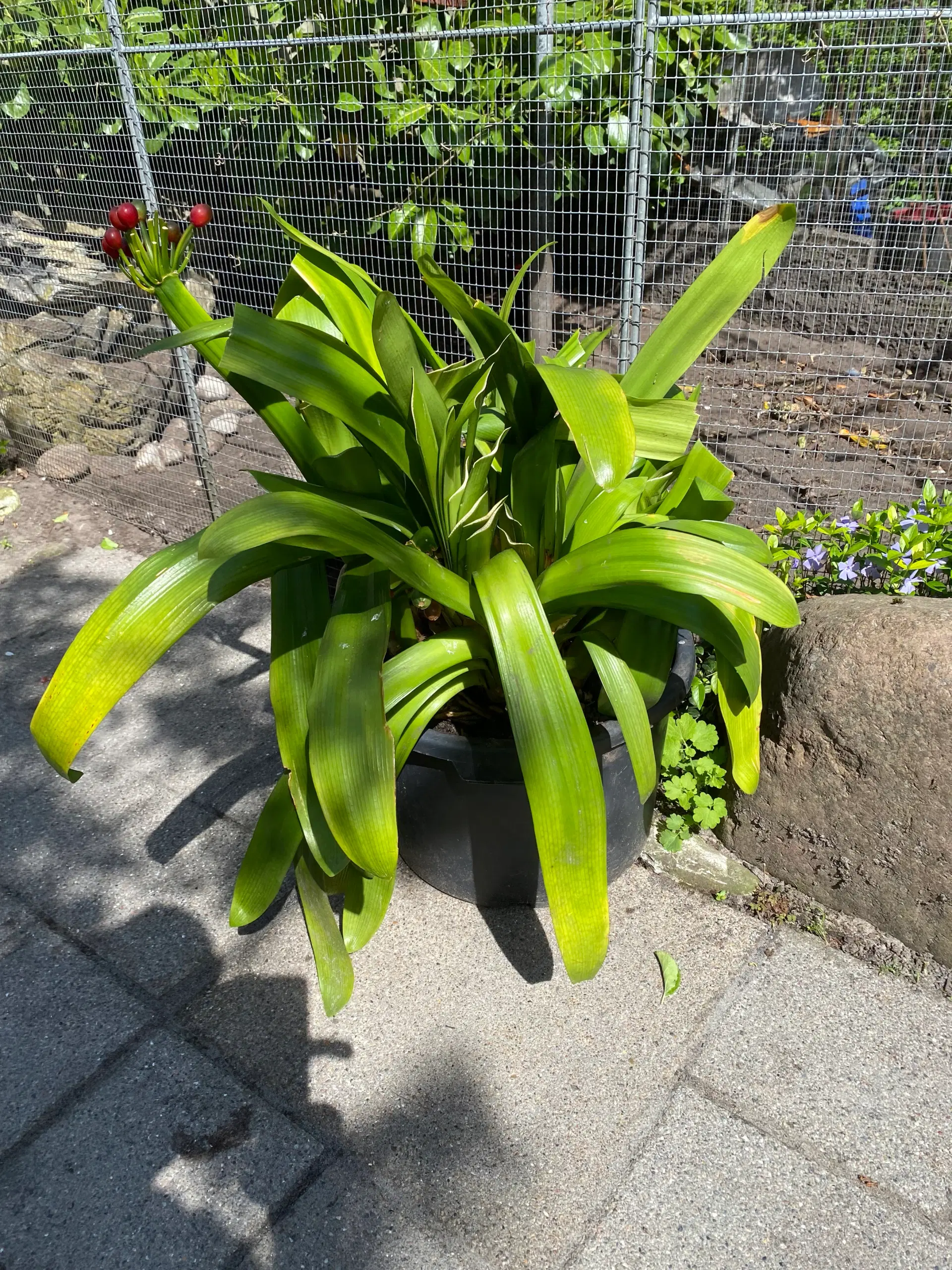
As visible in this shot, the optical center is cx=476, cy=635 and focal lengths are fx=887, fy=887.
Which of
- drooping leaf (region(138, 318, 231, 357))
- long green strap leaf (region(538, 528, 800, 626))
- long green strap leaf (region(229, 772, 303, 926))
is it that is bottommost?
long green strap leaf (region(229, 772, 303, 926))

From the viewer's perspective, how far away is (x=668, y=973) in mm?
1803

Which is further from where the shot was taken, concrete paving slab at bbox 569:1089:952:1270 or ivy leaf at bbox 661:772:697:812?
ivy leaf at bbox 661:772:697:812

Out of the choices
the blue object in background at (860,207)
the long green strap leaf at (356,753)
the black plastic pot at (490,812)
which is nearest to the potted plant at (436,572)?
the long green strap leaf at (356,753)

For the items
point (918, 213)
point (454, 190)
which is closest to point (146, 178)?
point (454, 190)

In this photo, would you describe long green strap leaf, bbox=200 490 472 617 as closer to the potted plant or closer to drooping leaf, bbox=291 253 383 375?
the potted plant

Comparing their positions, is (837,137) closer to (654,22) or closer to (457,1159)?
(654,22)

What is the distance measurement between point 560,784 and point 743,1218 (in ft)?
2.45

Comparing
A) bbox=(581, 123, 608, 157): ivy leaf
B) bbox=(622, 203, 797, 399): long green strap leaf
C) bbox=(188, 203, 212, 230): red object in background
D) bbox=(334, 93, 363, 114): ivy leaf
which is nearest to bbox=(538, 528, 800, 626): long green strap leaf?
bbox=(622, 203, 797, 399): long green strap leaf

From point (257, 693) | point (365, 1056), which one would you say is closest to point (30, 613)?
point (257, 693)

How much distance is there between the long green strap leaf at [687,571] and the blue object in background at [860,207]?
397 centimetres

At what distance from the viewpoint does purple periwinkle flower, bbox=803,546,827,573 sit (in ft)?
7.15

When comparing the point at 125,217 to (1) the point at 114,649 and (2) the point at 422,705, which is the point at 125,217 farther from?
(2) the point at 422,705

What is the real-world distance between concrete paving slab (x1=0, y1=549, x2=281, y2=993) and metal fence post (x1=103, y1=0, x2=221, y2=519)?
0.58m

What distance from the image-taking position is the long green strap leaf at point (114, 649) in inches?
58.1
